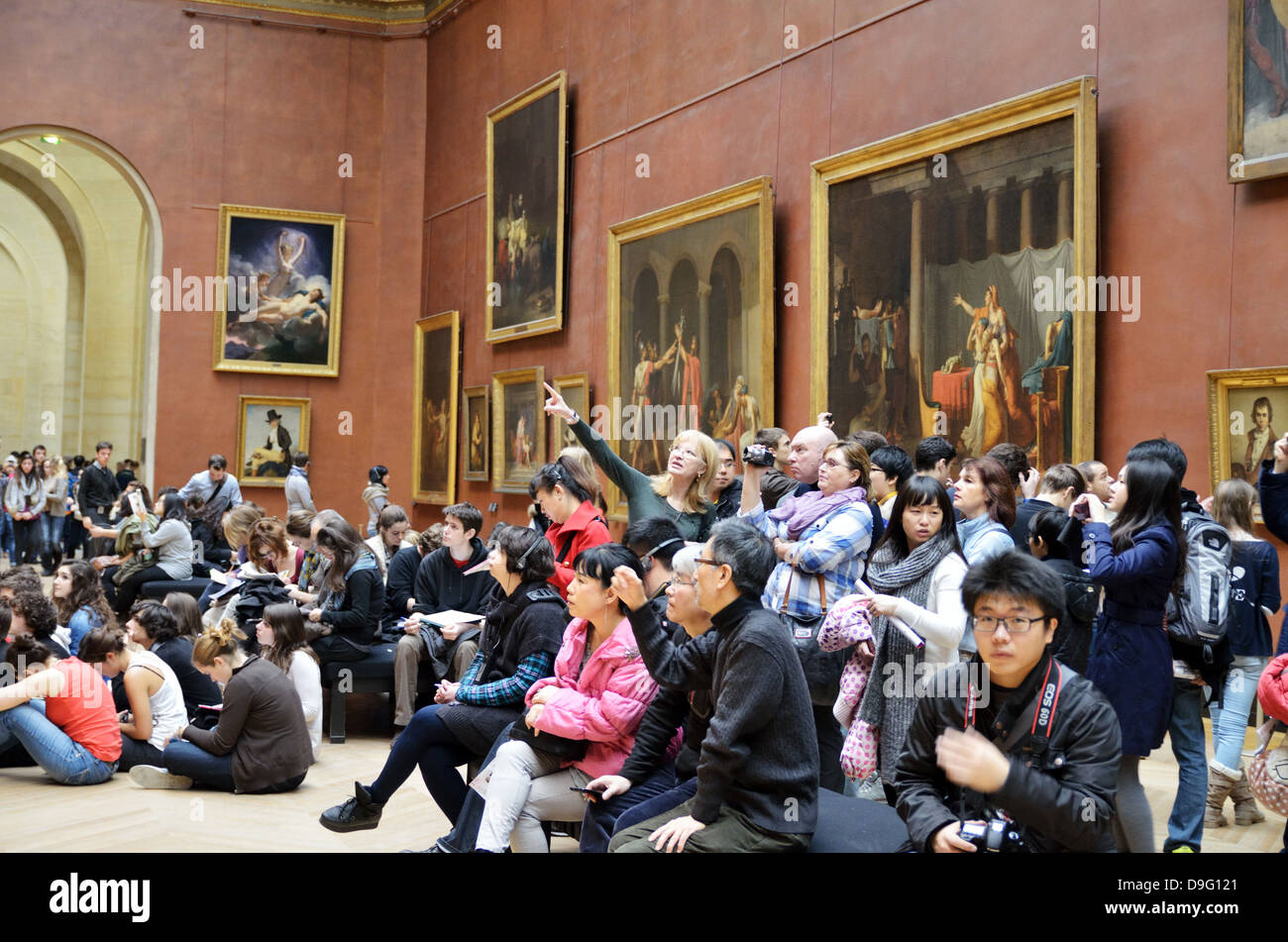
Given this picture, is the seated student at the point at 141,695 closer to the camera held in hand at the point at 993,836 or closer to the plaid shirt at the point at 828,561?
the plaid shirt at the point at 828,561

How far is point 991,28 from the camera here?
934cm

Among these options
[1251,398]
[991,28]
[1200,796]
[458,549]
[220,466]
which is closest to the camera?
[1200,796]

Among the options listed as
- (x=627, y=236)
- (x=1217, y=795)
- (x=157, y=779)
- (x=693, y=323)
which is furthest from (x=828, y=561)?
(x=627, y=236)

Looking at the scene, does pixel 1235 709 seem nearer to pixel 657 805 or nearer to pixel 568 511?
pixel 657 805

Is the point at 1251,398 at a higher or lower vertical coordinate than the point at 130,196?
lower

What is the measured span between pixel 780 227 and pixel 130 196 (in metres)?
22.5

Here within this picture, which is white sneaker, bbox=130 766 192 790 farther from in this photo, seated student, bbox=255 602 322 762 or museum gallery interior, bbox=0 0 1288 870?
seated student, bbox=255 602 322 762

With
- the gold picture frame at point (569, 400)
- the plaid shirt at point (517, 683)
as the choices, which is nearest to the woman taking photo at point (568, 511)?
the plaid shirt at point (517, 683)

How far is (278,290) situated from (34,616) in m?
13.6

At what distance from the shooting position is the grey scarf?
4863mm

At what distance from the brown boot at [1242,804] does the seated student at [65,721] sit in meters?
6.84

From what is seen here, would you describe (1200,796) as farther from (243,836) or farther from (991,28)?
(991,28)

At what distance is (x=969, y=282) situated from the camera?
9.26 m

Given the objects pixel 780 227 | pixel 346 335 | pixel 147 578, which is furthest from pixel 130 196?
pixel 780 227
